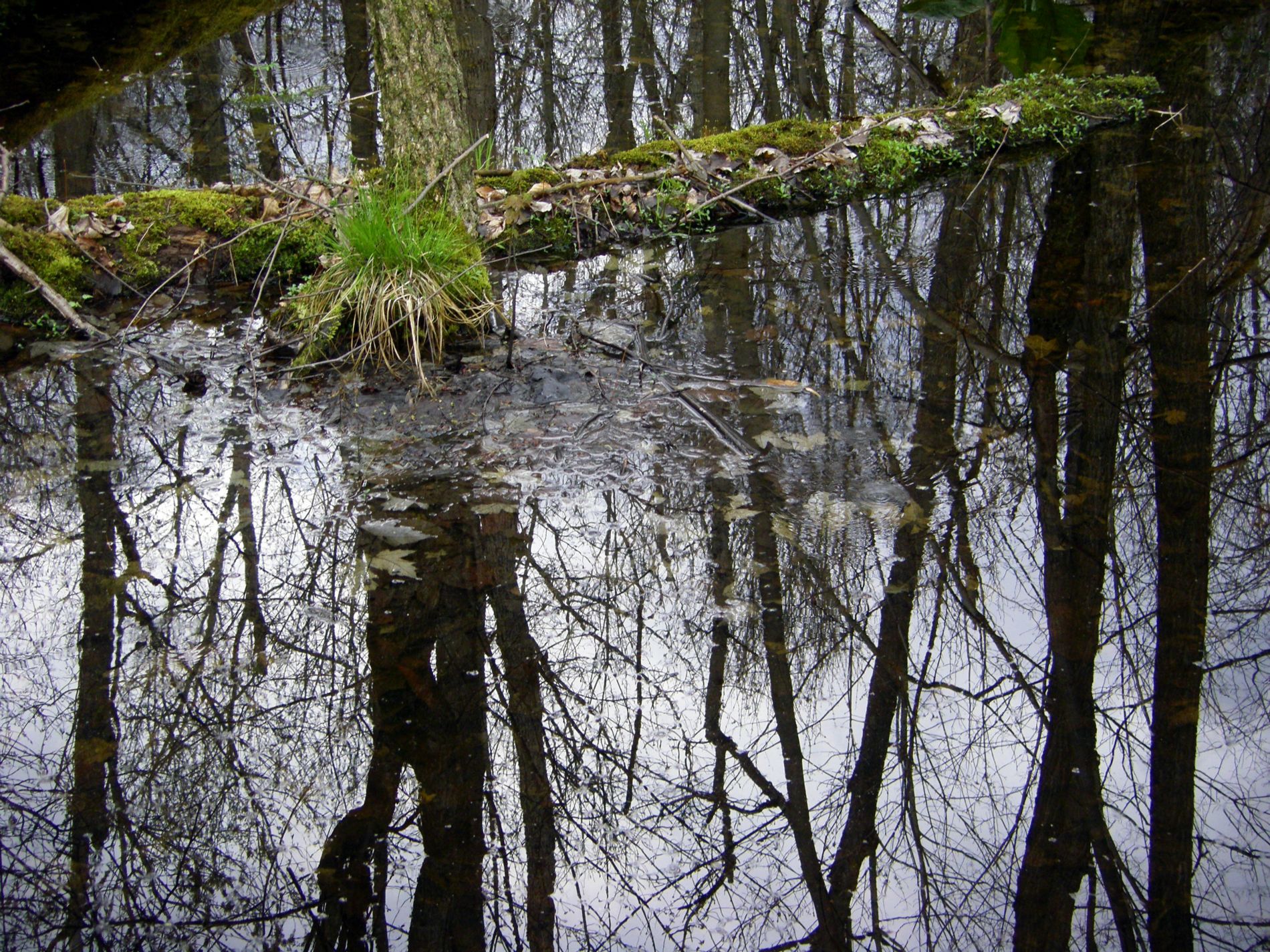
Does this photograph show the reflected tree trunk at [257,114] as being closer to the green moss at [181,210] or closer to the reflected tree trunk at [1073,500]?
the green moss at [181,210]

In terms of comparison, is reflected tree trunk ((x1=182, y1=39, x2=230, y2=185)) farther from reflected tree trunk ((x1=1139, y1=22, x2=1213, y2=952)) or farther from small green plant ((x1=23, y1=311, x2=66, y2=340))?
reflected tree trunk ((x1=1139, y1=22, x2=1213, y2=952))

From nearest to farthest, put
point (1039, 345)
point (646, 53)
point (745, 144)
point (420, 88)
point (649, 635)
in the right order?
point (649, 635) < point (1039, 345) < point (420, 88) < point (745, 144) < point (646, 53)

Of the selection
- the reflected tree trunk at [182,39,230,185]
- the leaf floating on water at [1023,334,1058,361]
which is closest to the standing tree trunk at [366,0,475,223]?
the leaf floating on water at [1023,334,1058,361]

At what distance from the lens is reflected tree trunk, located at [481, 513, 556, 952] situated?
185 cm

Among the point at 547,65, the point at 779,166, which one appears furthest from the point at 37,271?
the point at 547,65

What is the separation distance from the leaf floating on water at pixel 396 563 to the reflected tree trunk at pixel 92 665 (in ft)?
2.37

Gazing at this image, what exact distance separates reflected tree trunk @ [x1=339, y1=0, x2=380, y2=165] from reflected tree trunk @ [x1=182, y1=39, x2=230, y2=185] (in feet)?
4.63

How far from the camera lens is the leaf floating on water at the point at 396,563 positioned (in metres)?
2.68

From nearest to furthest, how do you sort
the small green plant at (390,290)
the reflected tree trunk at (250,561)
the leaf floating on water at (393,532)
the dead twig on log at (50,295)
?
the reflected tree trunk at (250,561) → the leaf floating on water at (393,532) → the small green plant at (390,290) → the dead twig on log at (50,295)

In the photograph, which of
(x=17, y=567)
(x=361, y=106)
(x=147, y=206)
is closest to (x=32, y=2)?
(x=361, y=106)

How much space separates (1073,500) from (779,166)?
12.4 feet

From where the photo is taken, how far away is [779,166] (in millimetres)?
6016

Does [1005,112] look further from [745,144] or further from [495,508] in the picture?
[495,508]

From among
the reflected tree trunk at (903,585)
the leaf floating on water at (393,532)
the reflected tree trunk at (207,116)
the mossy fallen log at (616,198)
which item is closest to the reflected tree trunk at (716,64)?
the mossy fallen log at (616,198)
